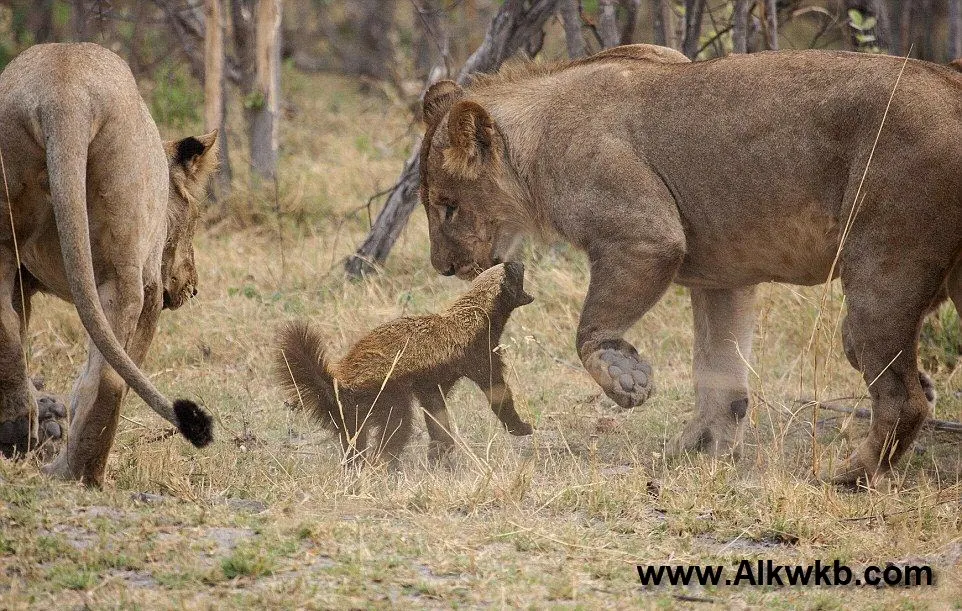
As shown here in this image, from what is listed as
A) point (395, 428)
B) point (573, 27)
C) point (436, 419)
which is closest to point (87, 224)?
point (395, 428)

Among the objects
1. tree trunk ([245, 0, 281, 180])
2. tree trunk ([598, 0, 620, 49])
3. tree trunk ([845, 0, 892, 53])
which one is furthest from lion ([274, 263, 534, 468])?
tree trunk ([245, 0, 281, 180])

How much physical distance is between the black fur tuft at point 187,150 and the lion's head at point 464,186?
1.10 m

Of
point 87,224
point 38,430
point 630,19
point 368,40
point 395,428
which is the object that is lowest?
point 395,428

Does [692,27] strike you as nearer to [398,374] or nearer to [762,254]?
[762,254]

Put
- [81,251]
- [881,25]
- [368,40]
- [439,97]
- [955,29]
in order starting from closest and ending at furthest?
[81,251], [439,97], [881,25], [955,29], [368,40]

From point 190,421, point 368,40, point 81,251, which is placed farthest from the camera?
point 368,40

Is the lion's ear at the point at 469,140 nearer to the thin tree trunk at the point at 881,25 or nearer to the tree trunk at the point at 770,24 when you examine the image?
the tree trunk at the point at 770,24

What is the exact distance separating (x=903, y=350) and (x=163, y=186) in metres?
2.82

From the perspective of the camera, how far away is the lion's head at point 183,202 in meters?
5.02

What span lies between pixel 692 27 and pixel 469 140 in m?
3.15

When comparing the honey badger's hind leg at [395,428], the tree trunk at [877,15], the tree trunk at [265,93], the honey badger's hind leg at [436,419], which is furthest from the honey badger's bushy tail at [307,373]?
the tree trunk at [265,93]

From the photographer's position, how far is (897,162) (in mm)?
4387

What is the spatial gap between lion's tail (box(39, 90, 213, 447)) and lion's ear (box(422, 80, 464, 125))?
213 cm

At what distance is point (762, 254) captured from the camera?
4.93 meters
